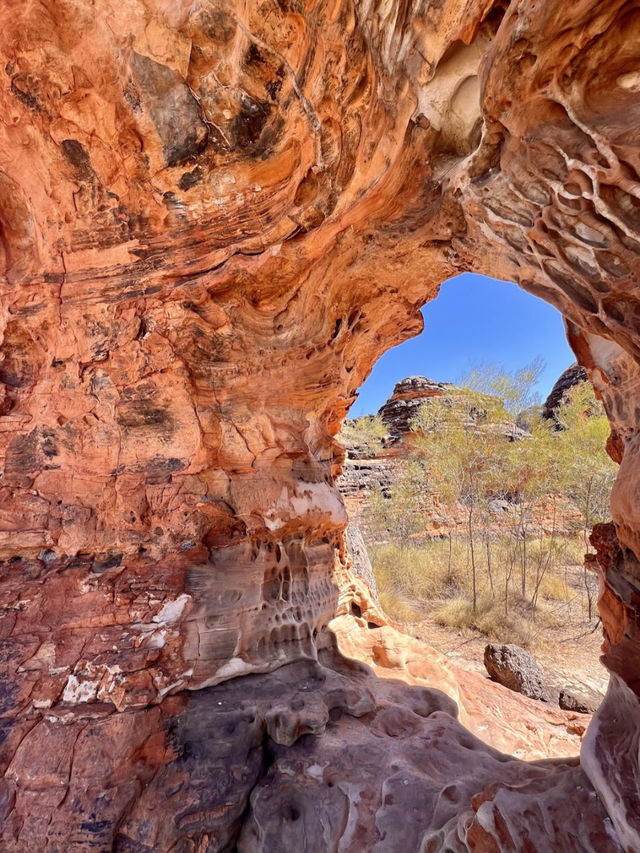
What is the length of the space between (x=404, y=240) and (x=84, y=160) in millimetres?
2365

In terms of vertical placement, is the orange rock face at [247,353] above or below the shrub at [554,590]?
above

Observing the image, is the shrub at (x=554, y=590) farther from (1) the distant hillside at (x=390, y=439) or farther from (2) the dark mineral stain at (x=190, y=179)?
(2) the dark mineral stain at (x=190, y=179)

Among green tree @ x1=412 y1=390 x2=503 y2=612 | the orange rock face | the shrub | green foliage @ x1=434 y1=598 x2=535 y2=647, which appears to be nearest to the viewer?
the orange rock face

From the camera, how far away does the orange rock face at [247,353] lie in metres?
1.85

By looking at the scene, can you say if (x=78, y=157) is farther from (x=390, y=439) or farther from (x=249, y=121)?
(x=390, y=439)

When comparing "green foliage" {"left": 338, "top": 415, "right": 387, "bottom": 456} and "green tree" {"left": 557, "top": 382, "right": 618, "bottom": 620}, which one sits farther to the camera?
"green foliage" {"left": 338, "top": 415, "right": 387, "bottom": 456}

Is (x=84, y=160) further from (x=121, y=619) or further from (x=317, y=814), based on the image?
(x=317, y=814)

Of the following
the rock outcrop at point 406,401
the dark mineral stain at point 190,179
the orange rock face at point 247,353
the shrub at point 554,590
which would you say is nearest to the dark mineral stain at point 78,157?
the orange rock face at point 247,353

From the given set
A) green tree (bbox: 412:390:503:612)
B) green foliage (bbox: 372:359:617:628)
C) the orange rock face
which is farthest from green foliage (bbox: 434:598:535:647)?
the orange rock face

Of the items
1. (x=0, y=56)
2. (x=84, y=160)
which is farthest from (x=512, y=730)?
(x=0, y=56)

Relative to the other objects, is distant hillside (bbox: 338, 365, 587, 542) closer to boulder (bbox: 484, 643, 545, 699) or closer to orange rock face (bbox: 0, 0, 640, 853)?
boulder (bbox: 484, 643, 545, 699)

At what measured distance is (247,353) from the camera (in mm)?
3240

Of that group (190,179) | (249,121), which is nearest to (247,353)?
(190,179)

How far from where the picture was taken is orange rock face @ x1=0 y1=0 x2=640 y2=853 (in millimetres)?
1849
